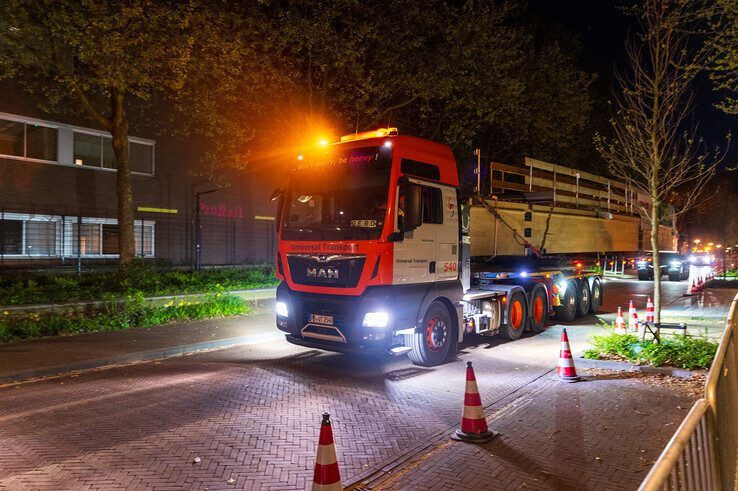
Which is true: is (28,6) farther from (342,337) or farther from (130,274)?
(342,337)

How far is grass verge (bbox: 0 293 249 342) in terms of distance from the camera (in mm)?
10414

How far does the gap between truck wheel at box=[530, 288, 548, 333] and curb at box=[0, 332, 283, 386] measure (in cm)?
572

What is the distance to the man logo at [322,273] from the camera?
819cm

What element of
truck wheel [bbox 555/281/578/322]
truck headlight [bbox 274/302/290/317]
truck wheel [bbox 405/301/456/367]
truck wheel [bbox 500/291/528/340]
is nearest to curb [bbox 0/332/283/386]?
truck headlight [bbox 274/302/290/317]

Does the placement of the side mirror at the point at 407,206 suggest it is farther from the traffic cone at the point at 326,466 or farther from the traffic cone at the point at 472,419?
the traffic cone at the point at 326,466

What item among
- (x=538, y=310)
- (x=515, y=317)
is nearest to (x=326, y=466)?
(x=515, y=317)

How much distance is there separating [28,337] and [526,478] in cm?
981

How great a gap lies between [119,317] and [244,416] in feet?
A: 22.9

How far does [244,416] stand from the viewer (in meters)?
6.28

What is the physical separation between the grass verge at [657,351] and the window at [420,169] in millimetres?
4053

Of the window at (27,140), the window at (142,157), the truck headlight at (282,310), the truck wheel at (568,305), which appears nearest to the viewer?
the truck headlight at (282,310)

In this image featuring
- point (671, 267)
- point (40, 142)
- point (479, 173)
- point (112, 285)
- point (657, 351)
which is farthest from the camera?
point (671, 267)

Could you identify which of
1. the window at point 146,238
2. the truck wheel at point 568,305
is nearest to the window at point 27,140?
the window at point 146,238

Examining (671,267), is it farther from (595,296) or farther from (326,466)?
(326,466)
